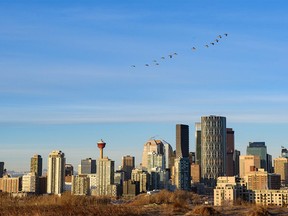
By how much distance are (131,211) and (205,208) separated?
4.53 m

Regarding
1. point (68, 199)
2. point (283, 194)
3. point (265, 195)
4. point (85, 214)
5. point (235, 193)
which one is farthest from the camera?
point (235, 193)

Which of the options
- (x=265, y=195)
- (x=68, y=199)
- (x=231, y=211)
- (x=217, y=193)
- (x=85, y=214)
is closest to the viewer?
(x=85, y=214)

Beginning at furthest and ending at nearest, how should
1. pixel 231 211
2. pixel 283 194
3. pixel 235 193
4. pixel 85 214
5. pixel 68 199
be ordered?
pixel 235 193
pixel 283 194
pixel 68 199
pixel 231 211
pixel 85 214

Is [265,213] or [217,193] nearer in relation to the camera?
[265,213]

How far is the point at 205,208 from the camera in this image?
3048 centimetres

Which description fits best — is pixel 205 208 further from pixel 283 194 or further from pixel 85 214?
pixel 283 194

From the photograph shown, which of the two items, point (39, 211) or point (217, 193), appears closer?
point (39, 211)

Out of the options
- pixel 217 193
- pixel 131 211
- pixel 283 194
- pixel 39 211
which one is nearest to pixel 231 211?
pixel 131 211

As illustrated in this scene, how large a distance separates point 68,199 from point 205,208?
11818 millimetres

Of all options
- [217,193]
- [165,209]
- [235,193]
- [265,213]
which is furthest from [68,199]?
[217,193]

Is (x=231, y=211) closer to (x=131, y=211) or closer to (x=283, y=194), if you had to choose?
(x=131, y=211)

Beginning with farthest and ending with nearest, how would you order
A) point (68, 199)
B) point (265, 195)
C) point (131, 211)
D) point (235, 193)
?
point (235, 193)
point (265, 195)
point (68, 199)
point (131, 211)

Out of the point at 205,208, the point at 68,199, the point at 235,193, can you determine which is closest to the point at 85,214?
the point at 205,208

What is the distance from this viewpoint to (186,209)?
33938mm
